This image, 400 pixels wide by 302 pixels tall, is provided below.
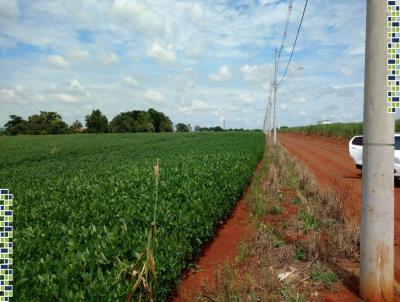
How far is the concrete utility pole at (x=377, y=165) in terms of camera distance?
410 cm

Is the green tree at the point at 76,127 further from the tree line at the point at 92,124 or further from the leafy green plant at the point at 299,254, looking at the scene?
the leafy green plant at the point at 299,254

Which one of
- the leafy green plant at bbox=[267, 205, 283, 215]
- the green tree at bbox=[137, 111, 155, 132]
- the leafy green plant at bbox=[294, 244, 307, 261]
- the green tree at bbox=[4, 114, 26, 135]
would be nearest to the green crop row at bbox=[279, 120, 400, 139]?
the leafy green plant at bbox=[267, 205, 283, 215]

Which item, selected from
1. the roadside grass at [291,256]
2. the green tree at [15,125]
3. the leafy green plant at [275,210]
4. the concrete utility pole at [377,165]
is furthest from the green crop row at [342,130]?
the green tree at [15,125]

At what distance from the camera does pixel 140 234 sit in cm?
418

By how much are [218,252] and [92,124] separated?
10056 centimetres

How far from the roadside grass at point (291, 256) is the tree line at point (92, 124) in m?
91.9

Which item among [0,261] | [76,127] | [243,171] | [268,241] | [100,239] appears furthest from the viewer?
[76,127]

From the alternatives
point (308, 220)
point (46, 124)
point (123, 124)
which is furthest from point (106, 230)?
point (123, 124)

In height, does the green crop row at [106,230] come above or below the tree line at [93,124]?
below

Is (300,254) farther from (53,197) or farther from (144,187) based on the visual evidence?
(53,197)

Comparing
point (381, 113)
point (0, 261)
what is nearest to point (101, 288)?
point (0, 261)

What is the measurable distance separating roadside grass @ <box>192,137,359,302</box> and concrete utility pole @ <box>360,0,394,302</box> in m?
0.70

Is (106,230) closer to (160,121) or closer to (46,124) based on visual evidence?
(46,124)

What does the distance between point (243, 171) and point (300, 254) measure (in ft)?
18.5
